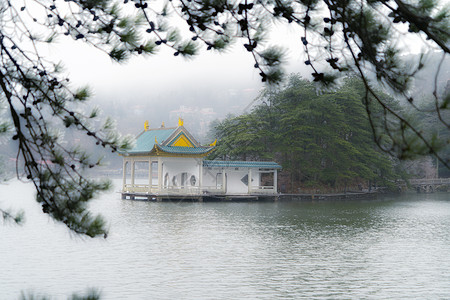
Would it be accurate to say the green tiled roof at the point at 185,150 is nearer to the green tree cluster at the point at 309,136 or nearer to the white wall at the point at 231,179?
the white wall at the point at 231,179

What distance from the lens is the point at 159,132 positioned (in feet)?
71.7

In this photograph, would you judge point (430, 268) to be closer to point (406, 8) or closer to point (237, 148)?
point (406, 8)

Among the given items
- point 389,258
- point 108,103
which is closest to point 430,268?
point 389,258

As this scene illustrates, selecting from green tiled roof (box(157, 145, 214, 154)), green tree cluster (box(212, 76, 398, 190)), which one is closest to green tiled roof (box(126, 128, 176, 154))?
green tiled roof (box(157, 145, 214, 154))

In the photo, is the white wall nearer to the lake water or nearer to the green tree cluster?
the green tree cluster

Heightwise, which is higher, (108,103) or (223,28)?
(108,103)

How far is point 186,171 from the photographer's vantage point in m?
21.4

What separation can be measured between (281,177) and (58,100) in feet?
77.4

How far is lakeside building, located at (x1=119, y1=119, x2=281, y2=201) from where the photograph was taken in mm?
20406

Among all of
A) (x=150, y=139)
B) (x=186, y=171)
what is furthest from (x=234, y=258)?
(x=150, y=139)

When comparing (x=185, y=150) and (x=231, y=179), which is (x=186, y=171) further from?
(x=231, y=179)

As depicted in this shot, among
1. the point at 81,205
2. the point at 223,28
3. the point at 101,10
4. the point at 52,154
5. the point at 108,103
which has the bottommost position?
the point at 81,205

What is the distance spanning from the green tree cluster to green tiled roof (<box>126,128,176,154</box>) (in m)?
3.62

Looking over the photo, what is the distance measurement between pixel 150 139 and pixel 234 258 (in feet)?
42.2
